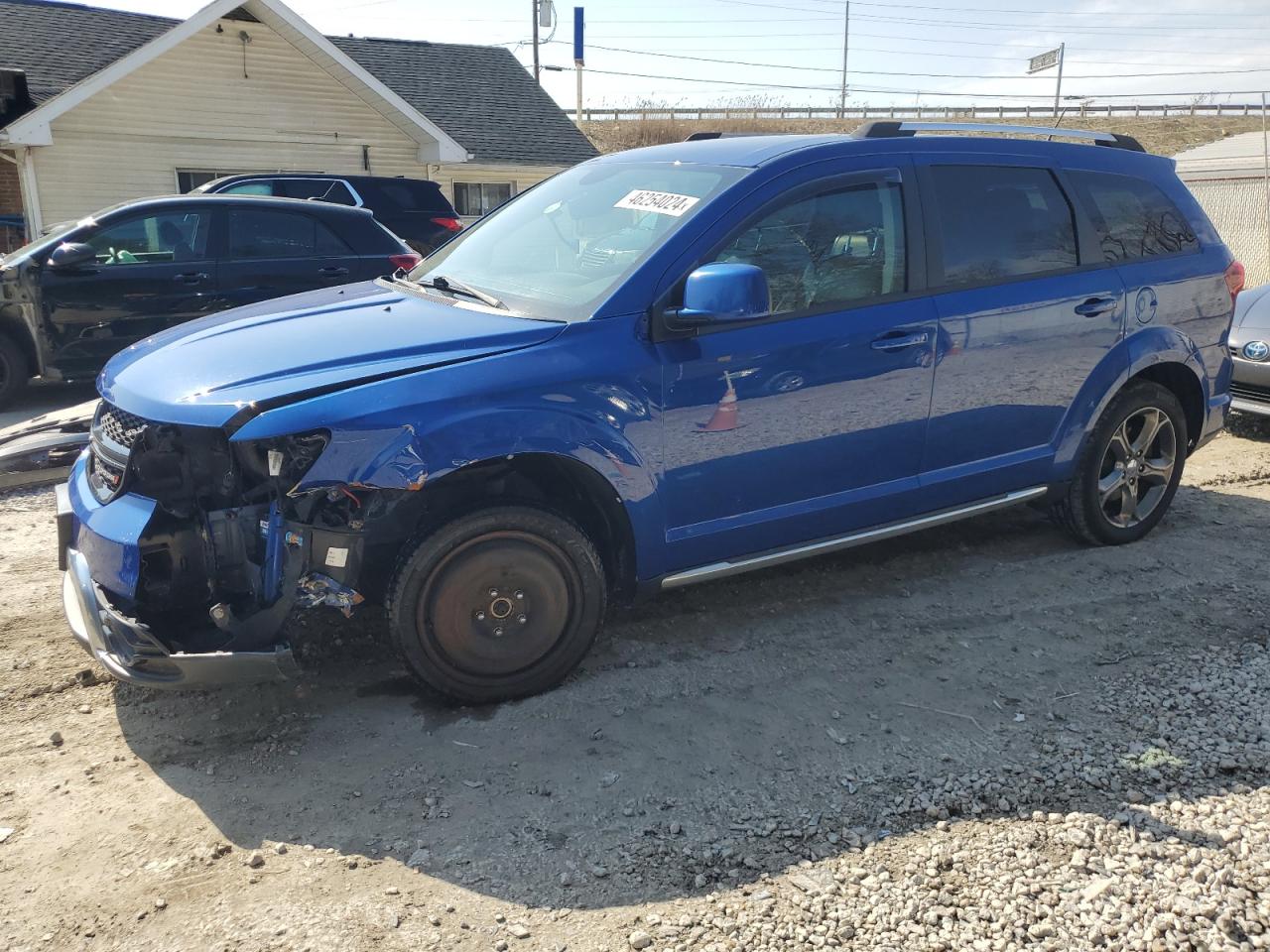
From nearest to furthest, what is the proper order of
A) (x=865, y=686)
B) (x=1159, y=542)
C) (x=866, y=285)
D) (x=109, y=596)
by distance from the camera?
1. (x=109, y=596)
2. (x=865, y=686)
3. (x=866, y=285)
4. (x=1159, y=542)

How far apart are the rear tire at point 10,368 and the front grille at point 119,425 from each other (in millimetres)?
5549

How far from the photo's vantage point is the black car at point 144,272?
805 centimetres

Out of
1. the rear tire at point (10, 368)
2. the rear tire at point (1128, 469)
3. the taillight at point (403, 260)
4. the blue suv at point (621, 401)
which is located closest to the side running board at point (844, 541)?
the blue suv at point (621, 401)

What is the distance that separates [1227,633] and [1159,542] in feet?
3.67

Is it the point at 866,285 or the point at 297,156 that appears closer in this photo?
the point at 866,285

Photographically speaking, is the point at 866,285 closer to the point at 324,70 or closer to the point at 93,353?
the point at 93,353

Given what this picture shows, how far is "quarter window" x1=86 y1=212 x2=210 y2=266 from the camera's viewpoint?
8203mm

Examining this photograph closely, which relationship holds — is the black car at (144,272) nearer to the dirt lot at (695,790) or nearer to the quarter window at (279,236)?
→ the quarter window at (279,236)

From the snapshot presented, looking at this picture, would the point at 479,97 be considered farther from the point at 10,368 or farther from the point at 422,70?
the point at 10,368

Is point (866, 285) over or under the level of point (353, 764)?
over

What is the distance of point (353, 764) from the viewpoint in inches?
125

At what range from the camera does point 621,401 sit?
3.44m

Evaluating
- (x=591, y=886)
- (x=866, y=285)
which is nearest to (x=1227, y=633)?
(x=866, y=285)

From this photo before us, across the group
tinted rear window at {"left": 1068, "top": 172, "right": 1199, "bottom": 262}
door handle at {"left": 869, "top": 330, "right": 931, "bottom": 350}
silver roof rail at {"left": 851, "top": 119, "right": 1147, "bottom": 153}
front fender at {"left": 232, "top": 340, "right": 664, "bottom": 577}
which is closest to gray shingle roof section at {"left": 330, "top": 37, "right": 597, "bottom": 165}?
silver roof rail at {"left": 851, "top": 119, "right": 1147, "bottom": 153}
